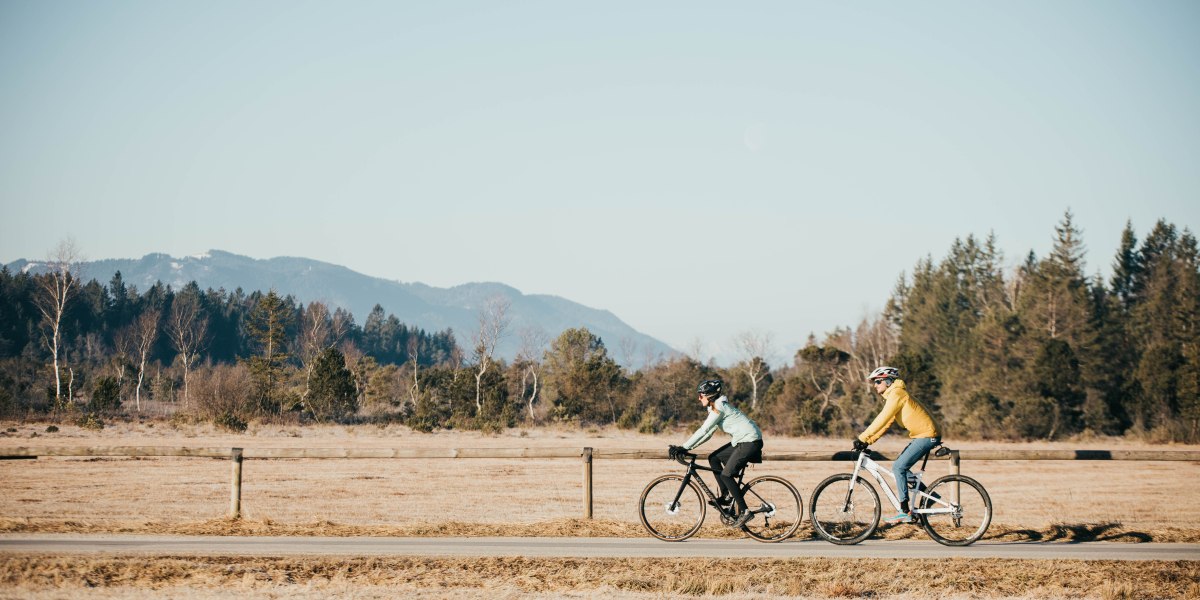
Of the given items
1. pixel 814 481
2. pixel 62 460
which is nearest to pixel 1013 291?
pixel 814 481

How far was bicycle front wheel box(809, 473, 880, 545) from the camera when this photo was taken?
11.6 meters

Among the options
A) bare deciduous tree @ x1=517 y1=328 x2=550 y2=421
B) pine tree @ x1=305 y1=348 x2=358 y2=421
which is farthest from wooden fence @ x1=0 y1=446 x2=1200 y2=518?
bare deciduous tree @ x1=517 y1=328 x2=550 y2=421

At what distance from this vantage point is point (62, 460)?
29.6 m

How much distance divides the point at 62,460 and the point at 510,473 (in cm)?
1463

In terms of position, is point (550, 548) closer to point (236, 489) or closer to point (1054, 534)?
point (236, 489)

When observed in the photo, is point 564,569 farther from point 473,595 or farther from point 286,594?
point 286,594

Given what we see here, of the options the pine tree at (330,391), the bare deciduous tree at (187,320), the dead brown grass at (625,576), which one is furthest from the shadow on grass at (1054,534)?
the bare deciduous tree at (187,320)

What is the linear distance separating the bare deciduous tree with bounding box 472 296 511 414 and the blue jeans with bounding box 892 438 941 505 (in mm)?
45830

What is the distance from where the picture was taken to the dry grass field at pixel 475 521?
9.67 meters

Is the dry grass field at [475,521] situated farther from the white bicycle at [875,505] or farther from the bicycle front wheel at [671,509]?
the white bicycle at [875,505]

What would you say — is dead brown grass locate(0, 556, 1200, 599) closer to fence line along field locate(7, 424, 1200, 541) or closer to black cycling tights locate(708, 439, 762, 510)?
black cycling tights locate(708, 439, 762, 510)

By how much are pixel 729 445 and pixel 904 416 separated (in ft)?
7.27

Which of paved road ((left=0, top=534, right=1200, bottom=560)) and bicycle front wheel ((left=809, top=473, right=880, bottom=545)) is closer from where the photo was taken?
paved road ((left=0, top=534, right=1200, bottom=560))

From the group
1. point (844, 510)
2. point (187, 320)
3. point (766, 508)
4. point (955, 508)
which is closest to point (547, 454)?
point (766, 508)
